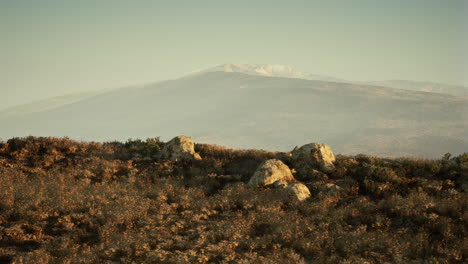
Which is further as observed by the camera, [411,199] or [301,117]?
[301,117]

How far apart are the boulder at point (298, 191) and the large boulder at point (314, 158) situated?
250 cm

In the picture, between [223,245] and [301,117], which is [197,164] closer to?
[223,245]

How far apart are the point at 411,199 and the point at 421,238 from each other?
2499 mm

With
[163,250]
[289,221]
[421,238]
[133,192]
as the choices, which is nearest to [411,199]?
[421,238]

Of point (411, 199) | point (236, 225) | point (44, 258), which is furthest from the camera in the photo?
point (411, 199)

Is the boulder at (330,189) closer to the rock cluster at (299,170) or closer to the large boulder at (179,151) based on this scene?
the rock cluster at (299,170)

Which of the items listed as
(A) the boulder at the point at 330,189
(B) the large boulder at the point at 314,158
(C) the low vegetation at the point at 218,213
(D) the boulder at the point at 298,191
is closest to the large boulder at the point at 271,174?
(C) the low vegetation at the point at 218,213

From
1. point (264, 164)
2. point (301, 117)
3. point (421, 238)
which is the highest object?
point (264, 164)

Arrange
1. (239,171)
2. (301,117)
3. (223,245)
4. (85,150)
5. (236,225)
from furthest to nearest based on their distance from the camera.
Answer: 1. (301,117)
2. (85,150)
3. (239,171)
4. (236,225)
5. (223,245)

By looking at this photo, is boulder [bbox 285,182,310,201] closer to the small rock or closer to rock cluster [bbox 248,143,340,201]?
rock cluster [bbox 248,143,340,201]

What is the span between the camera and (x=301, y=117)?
162 m

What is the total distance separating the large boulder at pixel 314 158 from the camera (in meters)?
15.5

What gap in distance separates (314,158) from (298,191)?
3648mm

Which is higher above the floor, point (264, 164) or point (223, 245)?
point (264, 164)
